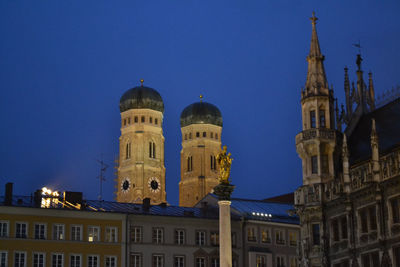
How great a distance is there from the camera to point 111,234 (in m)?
113

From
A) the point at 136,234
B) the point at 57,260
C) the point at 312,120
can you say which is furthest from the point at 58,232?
the point at 312,120

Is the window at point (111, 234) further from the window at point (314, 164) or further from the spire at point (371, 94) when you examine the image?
the spire at point (371, 94)

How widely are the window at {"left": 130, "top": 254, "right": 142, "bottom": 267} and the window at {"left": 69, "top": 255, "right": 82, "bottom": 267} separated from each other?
259 inches

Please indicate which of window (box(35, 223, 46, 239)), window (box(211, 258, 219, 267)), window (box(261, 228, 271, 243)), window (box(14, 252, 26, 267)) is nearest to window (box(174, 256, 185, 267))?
window (box(211, 258, 219, 267))

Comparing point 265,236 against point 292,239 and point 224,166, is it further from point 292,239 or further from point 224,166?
point 224,166

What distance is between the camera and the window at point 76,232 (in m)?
111

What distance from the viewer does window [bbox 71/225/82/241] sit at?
365ft

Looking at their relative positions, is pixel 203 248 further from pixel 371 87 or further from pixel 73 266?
pixel 371 87

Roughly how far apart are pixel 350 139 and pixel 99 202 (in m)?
38.2

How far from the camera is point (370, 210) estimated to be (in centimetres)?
8756

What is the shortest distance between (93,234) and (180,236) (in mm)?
11682

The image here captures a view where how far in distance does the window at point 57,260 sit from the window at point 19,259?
3522mm

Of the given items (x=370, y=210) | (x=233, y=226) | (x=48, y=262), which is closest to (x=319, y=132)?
(x=370, y=210)

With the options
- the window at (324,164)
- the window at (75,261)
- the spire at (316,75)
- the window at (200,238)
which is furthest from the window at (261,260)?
the spire at (316,75)
